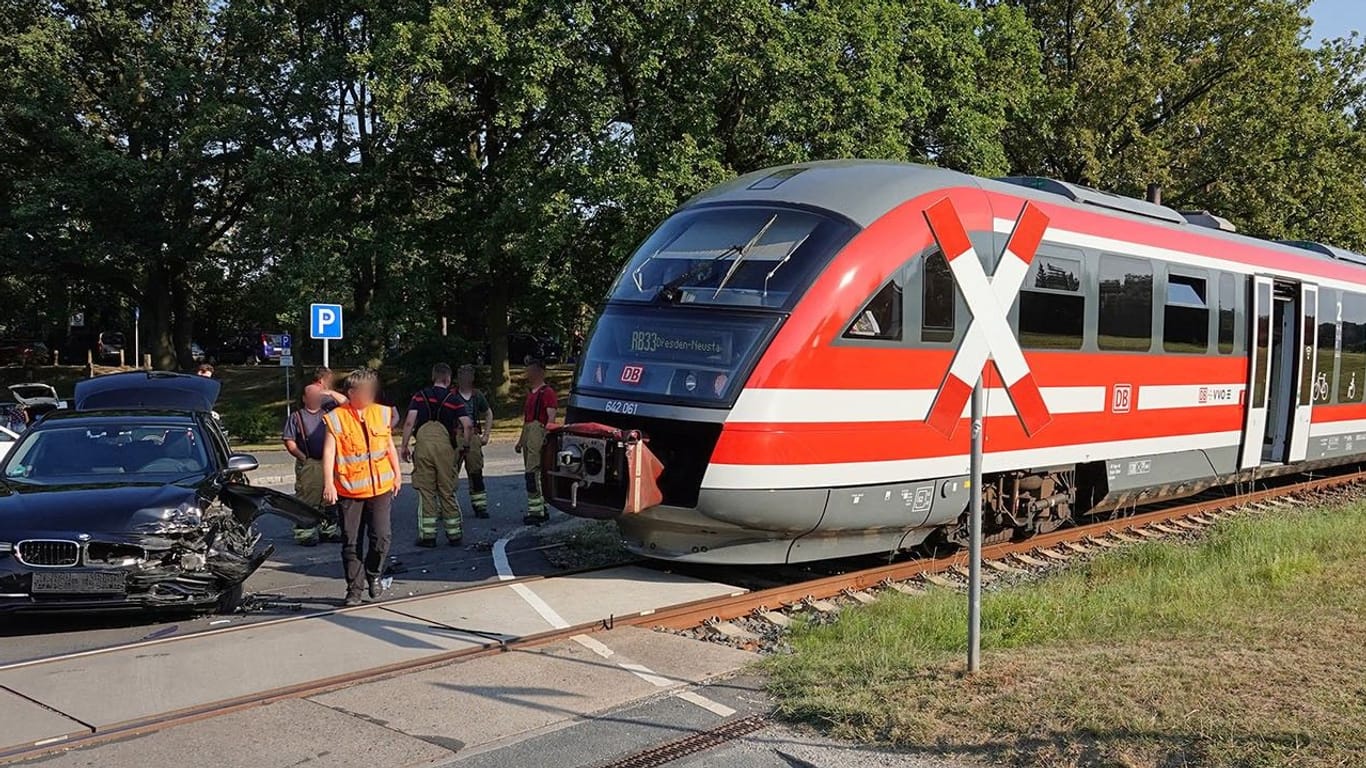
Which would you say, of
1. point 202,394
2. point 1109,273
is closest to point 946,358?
point 1109,273

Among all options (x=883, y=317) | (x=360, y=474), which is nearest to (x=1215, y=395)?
(x=883, y=317)

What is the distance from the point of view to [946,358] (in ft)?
29.5

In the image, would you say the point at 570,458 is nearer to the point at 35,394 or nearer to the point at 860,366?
the point at 860,366

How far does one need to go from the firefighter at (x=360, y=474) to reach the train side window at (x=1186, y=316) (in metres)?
8.01

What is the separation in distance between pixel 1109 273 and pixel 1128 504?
10.4 feet

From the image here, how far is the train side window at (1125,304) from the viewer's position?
34.5ft

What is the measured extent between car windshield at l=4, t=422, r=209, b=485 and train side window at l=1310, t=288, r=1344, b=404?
1353 centimetres

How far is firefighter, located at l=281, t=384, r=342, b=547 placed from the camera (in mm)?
10648

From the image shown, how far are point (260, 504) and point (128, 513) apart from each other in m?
1.46

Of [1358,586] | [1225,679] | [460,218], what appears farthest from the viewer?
[460,218]

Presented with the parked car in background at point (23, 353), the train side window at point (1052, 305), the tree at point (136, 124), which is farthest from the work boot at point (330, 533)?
the parked car in background at point (23, 353)

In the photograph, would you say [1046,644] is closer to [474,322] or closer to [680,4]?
[680,4]

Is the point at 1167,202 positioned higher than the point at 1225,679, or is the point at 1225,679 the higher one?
the point at 1167,202

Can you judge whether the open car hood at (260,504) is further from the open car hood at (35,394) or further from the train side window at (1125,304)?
the open car hood at (35,394)
